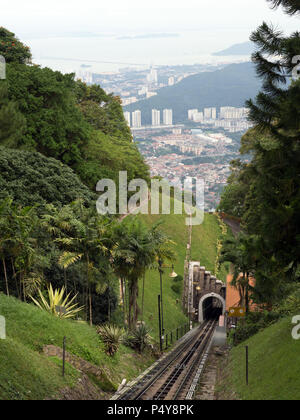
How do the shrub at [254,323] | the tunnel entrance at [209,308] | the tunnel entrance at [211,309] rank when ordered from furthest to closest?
the tunnel entrance at [211,309] → the tunnel entrance at [209,308] → the shrub at [254,323]

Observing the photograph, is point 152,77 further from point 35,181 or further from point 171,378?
point 171,378

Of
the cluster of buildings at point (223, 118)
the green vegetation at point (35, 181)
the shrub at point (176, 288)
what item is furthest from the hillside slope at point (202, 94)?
the green vegetation at point (35, 181)

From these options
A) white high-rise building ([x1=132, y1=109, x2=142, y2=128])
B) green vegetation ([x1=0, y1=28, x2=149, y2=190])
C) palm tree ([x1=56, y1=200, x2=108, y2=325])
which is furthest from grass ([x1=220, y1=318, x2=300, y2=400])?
white high-rise building ([x1=132, y1=109, x2=142, y2=128])

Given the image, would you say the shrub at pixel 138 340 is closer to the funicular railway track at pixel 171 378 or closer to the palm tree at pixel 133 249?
the funicular railway track at pixel 171 378

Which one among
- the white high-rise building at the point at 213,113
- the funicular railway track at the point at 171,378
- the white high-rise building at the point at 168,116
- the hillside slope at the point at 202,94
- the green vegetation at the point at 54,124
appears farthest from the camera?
the hillside slope at the point at 202,94

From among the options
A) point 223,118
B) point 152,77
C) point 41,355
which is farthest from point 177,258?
point 152,77

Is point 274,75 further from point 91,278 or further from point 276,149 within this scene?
point 91,278
